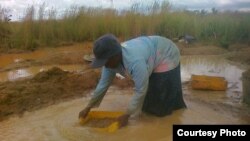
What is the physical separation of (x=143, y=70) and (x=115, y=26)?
10507 millimetres

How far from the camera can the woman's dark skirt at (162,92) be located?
5332mm

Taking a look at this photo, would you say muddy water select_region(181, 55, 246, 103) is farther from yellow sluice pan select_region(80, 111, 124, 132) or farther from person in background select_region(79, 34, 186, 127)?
yellow sluice pan select_region(80, 111, 124, 132)

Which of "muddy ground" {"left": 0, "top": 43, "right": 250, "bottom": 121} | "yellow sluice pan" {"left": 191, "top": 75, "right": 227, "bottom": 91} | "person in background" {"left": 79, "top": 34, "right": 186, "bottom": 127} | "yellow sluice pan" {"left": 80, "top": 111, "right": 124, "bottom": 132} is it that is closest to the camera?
"person in background" {"left": 79, "top": 34, "right": 186, "bottom": 127}

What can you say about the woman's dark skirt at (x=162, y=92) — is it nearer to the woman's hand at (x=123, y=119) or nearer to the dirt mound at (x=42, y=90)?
the woman's hand at (x=123, y=119)

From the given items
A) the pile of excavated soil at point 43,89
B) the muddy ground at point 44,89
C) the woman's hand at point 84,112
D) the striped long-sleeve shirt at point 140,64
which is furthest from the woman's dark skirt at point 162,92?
the pile of excavated soil at point 43,89

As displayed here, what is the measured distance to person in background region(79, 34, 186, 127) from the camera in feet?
15.1

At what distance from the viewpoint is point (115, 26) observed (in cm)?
1501

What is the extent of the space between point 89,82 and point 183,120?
2.88 m

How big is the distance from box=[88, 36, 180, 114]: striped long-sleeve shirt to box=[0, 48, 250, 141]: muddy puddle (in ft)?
1.23

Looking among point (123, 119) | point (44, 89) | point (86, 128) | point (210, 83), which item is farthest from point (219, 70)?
point (86, 128)

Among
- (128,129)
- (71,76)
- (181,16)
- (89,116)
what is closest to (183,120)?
(128,129)

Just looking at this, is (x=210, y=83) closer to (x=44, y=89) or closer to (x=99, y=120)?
(x=99, y=120)

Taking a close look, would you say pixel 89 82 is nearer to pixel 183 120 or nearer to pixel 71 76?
pixel 71 76

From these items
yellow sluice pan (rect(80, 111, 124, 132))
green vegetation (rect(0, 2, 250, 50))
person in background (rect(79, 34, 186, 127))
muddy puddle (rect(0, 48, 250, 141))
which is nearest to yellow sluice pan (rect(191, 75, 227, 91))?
muddy puddle (rect(0, 48, 250, 141))
